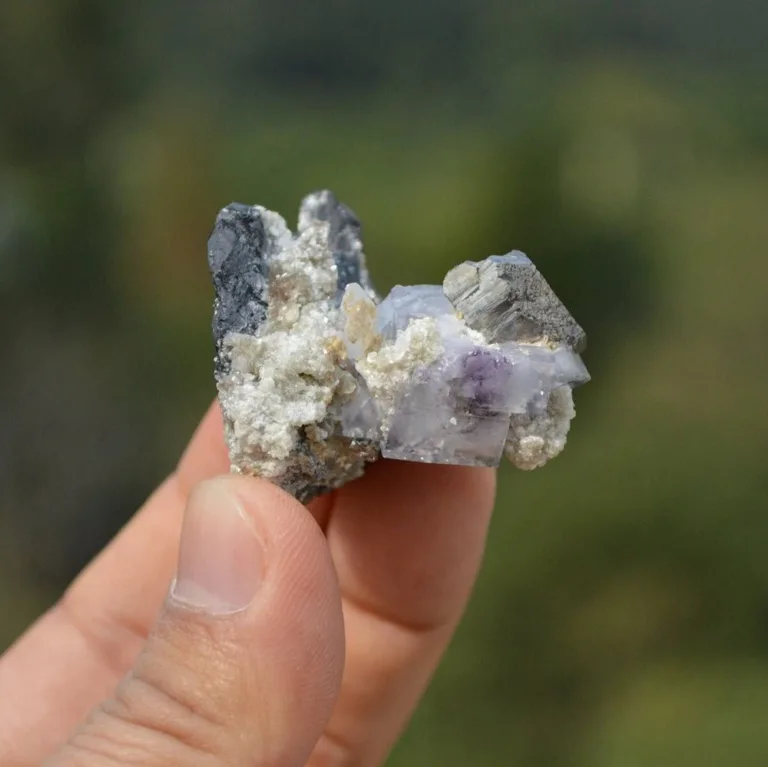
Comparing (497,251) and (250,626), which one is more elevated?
(497,251)

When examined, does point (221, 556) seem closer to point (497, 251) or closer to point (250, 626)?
point (250, 626)

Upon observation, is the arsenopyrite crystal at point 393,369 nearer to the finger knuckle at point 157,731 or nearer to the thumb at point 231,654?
the thumb at point 231,654

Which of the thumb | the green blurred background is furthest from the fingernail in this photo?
the green blurred background

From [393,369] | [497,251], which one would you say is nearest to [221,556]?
[393,369]

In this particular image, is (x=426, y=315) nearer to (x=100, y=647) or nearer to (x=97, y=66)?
(x=100, y=647)

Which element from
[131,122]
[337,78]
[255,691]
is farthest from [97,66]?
[255,691]

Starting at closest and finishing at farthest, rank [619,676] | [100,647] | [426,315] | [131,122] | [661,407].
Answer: [426,315] < [100,647] < [619,676] < [661,407] < [131,122]

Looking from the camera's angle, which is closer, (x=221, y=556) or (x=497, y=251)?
(x=221, y=556)
